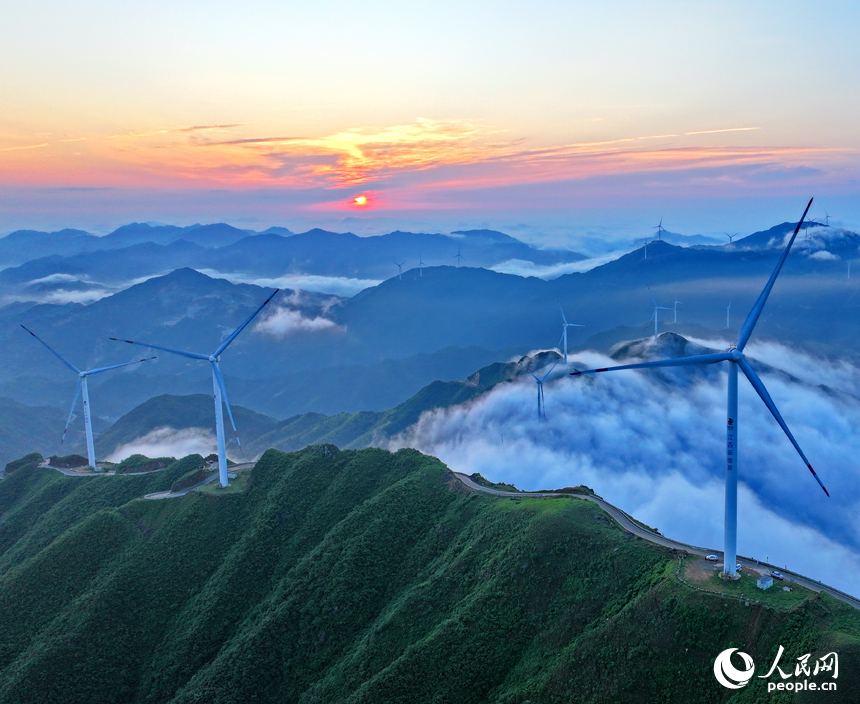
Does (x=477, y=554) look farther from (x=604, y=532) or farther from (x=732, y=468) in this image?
(x=732, y=468)

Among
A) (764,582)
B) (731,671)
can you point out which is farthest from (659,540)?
(731,671)

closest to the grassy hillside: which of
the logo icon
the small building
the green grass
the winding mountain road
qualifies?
the logo icon

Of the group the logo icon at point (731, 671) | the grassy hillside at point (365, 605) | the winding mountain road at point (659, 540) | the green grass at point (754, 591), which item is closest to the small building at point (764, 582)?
the green grass at point (754, 591)

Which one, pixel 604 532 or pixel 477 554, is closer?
pixel 604 532

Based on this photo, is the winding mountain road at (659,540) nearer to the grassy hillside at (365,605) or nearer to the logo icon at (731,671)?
the grassy hillside at (365,605)

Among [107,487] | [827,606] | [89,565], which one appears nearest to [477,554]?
[827,606]

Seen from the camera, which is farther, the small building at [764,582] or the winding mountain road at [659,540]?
the winding mountain road at [659,540]
